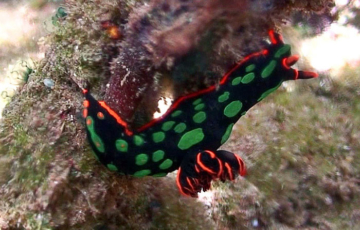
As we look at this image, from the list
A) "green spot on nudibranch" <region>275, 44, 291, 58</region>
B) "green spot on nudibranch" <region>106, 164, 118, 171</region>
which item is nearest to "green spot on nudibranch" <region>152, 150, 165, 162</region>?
"green spot on nudibranch" <region>106, 164, 118, 171</region>

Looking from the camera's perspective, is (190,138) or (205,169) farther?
(190,138)

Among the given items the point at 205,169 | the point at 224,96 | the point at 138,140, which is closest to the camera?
the point at 205,169

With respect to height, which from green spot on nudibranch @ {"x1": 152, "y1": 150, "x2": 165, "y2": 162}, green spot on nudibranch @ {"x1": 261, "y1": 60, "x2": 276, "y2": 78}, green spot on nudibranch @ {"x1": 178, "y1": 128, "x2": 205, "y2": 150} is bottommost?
green spot on nudibranch @ {"x1": 152, "y1": 150, "x2": 165, "y2": 162}

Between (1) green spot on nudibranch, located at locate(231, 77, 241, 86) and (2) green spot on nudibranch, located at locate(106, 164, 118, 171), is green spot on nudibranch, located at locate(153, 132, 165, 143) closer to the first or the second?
(2) green spot on nudibranch, located at locate(106, 164, 118, 171)

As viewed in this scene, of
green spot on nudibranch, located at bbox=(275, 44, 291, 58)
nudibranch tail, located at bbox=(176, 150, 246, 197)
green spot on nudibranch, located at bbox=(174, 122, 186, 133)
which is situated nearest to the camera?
nudibranch tail, located at bbox=(176, 150, 246, 197)

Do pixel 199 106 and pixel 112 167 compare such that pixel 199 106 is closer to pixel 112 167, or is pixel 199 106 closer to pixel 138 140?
pixel 138 140

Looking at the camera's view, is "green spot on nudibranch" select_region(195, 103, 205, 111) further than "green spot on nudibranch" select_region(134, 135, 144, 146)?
Yes

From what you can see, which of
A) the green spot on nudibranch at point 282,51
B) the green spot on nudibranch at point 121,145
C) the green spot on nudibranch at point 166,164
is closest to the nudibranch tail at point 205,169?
the green spot on nudibranch at point 166,164

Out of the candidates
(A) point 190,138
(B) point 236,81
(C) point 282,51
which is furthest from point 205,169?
(C) point 282,51

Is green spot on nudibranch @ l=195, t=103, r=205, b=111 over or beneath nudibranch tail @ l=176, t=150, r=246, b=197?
over

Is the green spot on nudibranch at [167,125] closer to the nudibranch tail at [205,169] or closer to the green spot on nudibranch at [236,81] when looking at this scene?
the nudibranch tail at [205,169]
